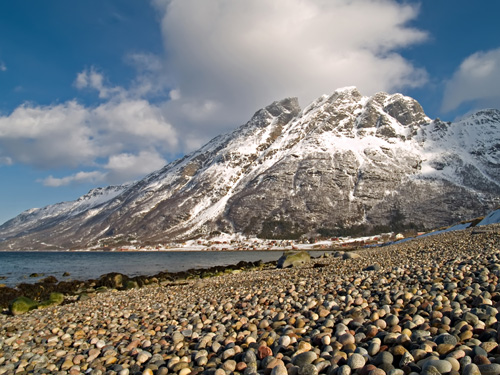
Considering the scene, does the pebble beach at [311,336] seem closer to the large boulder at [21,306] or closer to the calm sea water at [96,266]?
the large boulder at [21,306]

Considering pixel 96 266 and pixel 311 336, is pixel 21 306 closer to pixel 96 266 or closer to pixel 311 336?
pixel 311 336

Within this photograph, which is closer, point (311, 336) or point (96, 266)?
point (311, 336)

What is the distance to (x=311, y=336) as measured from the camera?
8305mm

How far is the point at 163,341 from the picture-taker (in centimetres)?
1048

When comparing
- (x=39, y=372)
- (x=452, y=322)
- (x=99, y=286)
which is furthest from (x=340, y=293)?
(x=99, y=286)

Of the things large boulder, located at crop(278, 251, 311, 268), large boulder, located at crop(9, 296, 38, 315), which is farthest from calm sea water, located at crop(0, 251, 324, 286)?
large boulder, located at crop(278, 251, 311, 268)

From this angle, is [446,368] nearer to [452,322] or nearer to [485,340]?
[485,340]

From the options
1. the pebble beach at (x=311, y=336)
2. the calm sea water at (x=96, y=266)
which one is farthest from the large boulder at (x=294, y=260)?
the calm sea water at (x=96, y=266)

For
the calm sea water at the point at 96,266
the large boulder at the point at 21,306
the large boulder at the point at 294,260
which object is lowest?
the calm sea water at the point at 96,266

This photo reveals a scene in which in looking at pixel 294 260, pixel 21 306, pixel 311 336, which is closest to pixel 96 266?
pixel 294 260

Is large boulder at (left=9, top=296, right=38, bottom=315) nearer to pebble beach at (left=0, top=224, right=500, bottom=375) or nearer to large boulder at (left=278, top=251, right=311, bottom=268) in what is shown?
pebble beach at (left=0, top=224, right=500, bottom=375)

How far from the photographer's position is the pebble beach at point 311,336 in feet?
20.4

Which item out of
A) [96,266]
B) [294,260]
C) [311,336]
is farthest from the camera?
[96,266]

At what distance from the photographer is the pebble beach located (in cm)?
621
